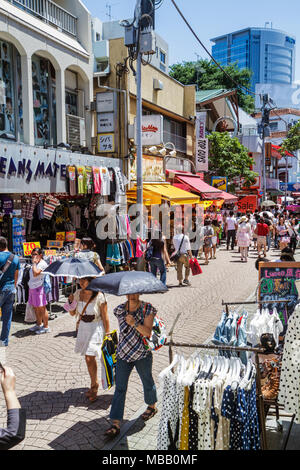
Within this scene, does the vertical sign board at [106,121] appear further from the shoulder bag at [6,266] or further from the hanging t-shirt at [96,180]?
the shoulder bag at [6,266]

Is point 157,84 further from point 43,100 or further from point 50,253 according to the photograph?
point 50,253

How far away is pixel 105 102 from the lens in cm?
1608

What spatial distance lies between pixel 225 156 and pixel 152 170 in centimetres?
1085

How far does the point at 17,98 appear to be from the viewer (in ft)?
42.5

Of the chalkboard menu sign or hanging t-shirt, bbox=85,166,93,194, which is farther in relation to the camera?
hanging t-shirt, bbox=85,166,93,194

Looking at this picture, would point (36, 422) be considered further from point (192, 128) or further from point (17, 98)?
point (192, 128)

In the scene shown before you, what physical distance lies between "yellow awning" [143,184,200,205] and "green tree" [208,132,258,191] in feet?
31.6

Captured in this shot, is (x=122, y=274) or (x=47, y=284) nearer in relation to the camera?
(x=122, y=274)

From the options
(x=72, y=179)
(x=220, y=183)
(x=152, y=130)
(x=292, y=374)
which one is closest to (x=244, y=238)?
(x=152, y=130)

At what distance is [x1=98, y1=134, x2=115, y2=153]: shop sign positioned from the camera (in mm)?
16094

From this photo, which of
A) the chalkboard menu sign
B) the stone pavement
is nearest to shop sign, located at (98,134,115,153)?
the stone pavement

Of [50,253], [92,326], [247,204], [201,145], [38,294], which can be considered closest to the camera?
[92,326]

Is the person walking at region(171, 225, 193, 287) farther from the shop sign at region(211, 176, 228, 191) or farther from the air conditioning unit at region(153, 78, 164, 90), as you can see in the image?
the shop sign at region(211, 176, 228, 191)

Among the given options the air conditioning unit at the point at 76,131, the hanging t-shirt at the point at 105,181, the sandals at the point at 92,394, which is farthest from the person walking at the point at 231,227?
the sandals at the point at 92,394
